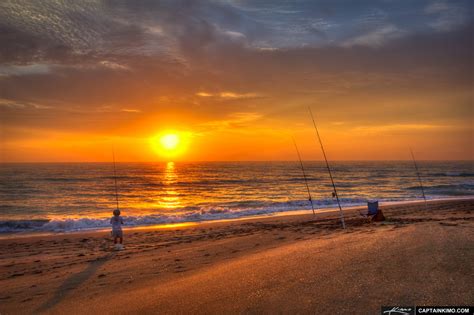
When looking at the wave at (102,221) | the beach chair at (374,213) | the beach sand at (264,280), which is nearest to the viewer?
the beach sand at (264,280)

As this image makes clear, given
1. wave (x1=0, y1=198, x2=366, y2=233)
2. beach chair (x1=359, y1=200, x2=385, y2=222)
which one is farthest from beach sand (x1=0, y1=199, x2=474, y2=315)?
wave (x1=0, y1=198, x2=366, y2=233)

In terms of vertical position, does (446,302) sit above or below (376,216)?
above

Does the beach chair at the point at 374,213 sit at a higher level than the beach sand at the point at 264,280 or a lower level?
lower

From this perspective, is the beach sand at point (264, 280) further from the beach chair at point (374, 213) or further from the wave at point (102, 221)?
the wave at point (102, 221)

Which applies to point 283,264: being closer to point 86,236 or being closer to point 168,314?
point 168,314

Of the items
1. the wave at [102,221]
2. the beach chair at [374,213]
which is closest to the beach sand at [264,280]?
the beach chair at [374,213]

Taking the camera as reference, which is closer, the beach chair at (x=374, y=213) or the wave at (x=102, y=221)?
the beach chair at (x=374, y=213)

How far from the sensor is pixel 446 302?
13.7 ft

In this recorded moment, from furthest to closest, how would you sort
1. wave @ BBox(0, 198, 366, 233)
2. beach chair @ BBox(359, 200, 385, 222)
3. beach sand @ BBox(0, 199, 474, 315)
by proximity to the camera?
wave @ BBox(0, 198, 366, 233)
beach chair @ BBox(359, 200, 385, 222)
beach sand @ BBox(0, 199, 474, 315)

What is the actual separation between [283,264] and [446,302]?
2.92 m

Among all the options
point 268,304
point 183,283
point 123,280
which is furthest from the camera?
point 123,280

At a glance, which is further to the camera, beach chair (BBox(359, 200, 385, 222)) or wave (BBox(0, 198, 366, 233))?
wave (BBox(0, 198, 366, 233))

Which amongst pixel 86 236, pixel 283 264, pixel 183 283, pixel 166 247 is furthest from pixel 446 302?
pixel 86 236

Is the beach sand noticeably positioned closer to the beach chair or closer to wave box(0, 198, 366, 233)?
the beach chair
